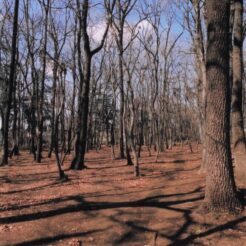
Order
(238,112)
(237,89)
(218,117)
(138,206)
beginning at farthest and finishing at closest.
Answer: (237,89) → (238,112) → (138,206) → (218,117)

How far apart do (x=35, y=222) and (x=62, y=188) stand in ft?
11.4

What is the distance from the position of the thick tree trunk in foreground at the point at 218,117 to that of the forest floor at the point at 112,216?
1.27 feet

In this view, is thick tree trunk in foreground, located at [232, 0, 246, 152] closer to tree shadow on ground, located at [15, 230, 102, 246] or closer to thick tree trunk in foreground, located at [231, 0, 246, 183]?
thick tree trunk in foreground, located at [231, 0, 246, 183]

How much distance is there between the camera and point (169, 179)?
11852mm

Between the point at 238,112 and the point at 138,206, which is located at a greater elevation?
the point at 238,112

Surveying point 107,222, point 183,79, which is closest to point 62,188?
point 107,222

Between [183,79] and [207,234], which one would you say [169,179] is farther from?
[183,79]

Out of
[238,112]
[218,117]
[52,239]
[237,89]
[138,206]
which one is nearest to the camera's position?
[52,239]

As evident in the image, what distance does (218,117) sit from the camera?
7.13 meters

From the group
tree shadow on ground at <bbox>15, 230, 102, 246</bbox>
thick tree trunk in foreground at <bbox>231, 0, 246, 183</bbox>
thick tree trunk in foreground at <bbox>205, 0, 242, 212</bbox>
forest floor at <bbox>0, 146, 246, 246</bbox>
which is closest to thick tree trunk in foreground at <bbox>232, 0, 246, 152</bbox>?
thick tree trunk in foreground at <bbox>231, 0, 246, 183</bbox>

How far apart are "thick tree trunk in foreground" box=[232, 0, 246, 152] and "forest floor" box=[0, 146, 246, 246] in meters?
1.57

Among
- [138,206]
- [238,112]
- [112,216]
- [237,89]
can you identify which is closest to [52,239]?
[112,216]

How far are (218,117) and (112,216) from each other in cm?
276

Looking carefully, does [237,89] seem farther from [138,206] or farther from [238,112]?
[138,206]
